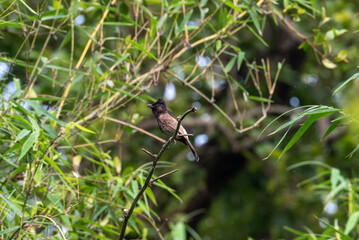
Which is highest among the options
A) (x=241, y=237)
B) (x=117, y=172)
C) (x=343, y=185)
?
(x=117, y=172)

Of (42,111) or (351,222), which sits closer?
(42,111)

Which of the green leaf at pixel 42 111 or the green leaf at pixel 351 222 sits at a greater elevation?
the green leaf at pixel 42 111

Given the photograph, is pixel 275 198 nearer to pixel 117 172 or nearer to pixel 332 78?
pixel 332 78

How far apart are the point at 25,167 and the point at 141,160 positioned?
4555 mm

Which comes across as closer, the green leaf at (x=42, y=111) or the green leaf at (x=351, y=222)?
the green leaf at (x=42, y=111)

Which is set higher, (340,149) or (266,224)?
(340,149)

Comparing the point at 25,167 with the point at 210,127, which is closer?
the point at 25,167

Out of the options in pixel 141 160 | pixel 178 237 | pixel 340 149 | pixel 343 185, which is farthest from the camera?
pixel 141 160

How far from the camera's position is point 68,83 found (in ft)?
Answer: 12.4

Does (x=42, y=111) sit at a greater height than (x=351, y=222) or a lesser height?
greater

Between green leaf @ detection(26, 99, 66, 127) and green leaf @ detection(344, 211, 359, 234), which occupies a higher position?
green leaf @ detection(26, 99, 66, 127)

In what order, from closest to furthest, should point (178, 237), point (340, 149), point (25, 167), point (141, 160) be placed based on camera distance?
point (25, 167)
point (178, 237)
point (340, 149)
point (141, 160)

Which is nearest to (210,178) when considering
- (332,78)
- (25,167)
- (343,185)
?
(332,78)

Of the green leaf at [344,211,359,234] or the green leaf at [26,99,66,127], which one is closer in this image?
the green leaf at [26,99,66,127]
